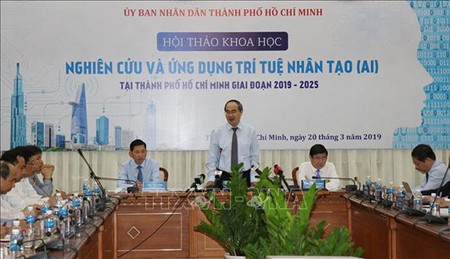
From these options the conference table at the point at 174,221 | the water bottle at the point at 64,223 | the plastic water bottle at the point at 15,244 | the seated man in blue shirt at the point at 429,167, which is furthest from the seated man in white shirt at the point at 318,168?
the plastic water bottle at the point at 15,244

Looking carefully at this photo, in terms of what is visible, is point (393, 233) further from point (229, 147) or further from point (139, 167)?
point (139, 167)

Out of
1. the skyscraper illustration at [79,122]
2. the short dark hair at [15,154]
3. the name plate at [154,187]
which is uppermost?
the skyscraper illustration at [79,122]

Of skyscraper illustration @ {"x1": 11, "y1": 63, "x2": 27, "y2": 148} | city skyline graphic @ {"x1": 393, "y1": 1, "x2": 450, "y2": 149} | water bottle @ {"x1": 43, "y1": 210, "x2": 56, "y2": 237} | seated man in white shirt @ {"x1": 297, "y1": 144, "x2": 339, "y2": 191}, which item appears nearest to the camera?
water bottle @ {"x1": 43, "y1": 210, "x2": 56, "y2": 237}

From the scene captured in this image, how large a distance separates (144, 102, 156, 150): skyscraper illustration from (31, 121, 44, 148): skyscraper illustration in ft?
3.45

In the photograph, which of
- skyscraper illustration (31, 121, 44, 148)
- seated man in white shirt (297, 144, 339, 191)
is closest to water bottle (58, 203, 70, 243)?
seated man in white shirt (297, 144, 339, 191)

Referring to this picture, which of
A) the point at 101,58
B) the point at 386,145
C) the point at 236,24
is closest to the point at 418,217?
the point at 386,145

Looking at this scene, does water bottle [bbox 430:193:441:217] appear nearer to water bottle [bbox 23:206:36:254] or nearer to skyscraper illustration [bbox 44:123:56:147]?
water bottle [bbox 23:206:36:254]

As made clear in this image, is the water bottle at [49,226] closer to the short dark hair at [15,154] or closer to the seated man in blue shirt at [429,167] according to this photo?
the short dark hair at [15,154]

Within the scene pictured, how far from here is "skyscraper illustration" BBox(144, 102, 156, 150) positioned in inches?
275

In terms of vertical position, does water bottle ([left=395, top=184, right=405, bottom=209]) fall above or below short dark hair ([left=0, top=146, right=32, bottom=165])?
below

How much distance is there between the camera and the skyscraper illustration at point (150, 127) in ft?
22.9

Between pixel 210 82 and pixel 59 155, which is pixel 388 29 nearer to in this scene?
pixel 210 82

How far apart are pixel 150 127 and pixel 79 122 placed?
721mm

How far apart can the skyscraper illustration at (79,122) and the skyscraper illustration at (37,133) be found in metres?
0.30
